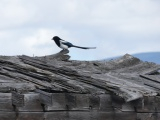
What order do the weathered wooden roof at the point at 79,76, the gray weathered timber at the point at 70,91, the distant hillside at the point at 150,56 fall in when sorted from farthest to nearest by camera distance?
the distant hillside at the point at 150,56, the weathered wooden roof at the point at 79,76, the gray weathered timber at the point at 70,91

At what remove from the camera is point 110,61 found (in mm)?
14586

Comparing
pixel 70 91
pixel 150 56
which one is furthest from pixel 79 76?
pixel 150 56

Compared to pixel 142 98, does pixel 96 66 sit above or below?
above

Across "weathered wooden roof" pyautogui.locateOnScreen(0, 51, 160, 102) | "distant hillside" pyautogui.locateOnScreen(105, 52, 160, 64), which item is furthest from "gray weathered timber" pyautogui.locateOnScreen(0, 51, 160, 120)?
"distant hillside" pyautogui.locateOnScreen(105, 52, 160, 64)

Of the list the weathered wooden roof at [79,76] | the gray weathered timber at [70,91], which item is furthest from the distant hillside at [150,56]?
the gray weathered timber at [70,91]

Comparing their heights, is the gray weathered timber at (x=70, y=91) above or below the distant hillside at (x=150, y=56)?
below

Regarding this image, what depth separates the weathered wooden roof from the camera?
32.9 feet

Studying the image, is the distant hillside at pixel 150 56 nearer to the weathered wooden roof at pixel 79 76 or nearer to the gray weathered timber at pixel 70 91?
the weathered wooden roof at pixel 79 76

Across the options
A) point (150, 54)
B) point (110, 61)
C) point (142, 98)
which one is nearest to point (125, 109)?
point (142, 98)

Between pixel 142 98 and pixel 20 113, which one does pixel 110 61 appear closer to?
pixel 142 98

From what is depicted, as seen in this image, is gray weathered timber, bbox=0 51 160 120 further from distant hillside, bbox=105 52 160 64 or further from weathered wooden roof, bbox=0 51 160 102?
distant hillside, bbox=105 52 160 64

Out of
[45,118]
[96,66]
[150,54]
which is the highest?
[150,54]

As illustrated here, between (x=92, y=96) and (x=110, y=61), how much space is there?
4.27 metres

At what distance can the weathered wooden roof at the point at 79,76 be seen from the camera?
32.9ft
